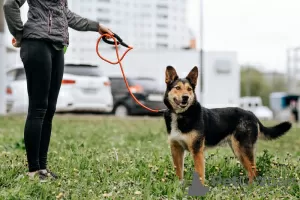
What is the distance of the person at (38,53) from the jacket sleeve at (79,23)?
0.70 ft

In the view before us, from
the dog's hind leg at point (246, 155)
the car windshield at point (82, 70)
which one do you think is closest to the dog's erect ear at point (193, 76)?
the dog's hind leg at point (246, 155)

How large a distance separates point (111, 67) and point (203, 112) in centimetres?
2078

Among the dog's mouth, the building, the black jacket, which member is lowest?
the dog's mouth

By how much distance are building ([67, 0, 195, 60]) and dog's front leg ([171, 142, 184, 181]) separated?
6990 centimetres

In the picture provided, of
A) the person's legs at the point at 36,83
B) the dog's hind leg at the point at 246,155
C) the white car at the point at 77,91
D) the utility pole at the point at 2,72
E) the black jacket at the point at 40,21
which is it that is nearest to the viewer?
the black jacket at the point at 40,21

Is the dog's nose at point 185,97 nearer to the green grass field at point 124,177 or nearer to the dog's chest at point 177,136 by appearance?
the dog's chest at point 177,136

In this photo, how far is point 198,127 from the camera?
15.8 ft

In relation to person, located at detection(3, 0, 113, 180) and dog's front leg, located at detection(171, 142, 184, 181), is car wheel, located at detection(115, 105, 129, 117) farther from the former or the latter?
person, located at detection(3, 0, 113, 180)

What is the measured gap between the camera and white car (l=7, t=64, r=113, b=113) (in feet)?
53.7

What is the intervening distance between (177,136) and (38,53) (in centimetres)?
147

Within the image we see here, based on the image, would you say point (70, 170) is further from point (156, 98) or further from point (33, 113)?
point (156, 98)

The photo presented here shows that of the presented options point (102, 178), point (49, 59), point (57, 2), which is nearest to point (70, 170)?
point (102, 178)

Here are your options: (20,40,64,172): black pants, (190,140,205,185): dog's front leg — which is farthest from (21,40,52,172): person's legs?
(190,140,205,185): dog's front leg

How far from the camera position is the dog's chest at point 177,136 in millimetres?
4762
